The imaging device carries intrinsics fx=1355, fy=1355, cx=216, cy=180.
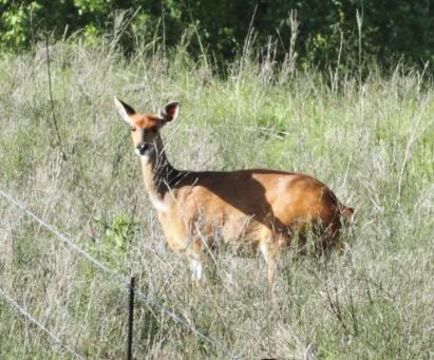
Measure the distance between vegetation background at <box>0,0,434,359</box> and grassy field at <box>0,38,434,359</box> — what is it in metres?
0.02

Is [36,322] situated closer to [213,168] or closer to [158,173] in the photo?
[158,173]

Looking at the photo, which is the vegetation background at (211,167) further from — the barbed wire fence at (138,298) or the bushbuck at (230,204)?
the bushbuck at (230,204)

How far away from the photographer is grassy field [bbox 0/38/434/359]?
658 cm

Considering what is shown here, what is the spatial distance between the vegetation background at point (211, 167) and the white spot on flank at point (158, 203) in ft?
0.28

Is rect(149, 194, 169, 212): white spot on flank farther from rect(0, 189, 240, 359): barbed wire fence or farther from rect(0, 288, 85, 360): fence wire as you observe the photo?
rect(0, 288, 85, 360): fence wire

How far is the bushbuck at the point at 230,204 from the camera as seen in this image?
827 cm

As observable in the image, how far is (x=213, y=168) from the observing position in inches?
406

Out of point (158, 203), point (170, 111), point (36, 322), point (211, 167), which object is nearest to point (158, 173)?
point (158, 203)

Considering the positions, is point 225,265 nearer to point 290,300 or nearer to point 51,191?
point 290,300

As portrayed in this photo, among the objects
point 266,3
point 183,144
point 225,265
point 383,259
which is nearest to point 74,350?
point 225,265

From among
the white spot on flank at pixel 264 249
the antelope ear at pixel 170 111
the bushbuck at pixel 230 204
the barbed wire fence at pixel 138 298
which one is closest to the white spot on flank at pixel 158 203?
the bushbuck at pixel 230 204

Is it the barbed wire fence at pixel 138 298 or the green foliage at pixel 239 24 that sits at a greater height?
the barbed wire fence at pixel 138 298

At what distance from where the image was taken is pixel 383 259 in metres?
7.10

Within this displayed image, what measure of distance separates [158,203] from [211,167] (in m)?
1.30
